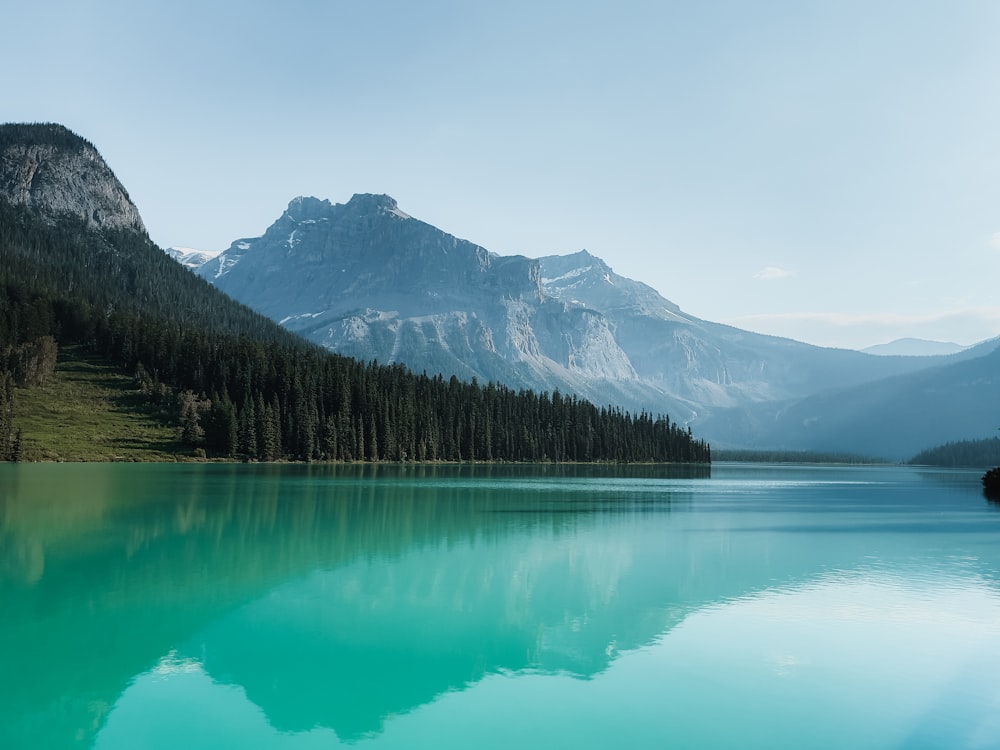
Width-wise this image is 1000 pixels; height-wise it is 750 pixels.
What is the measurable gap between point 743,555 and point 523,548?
12.6 meters

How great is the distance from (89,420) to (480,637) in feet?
515

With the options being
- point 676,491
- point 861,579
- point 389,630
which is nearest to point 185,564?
point 389,630

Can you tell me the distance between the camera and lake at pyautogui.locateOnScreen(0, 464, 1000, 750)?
1783 cm

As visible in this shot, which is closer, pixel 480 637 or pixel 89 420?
pixel 480 637

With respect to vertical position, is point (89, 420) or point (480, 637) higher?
point (89, 420)

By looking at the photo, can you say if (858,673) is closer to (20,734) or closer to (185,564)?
(20,734)

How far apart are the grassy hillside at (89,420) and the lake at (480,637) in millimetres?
96863

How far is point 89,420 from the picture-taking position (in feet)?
521

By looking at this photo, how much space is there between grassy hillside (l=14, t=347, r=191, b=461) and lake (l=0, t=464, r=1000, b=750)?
9686 cm

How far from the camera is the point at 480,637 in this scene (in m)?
25.3

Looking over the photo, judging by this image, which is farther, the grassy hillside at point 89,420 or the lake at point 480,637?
the grassy hillside at point 89,420

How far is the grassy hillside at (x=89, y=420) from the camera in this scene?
14025 cm

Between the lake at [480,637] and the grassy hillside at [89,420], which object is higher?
the grassy hillside at [89,420]

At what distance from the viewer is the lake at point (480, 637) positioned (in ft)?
58.5
